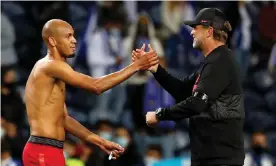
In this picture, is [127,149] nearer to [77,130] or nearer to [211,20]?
[77,130]

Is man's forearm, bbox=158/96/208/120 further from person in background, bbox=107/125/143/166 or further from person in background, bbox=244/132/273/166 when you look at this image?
person in background, bbox=244/132/273/166

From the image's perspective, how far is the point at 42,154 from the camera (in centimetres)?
651

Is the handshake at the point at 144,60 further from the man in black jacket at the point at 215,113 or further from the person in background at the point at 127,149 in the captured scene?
the person in background at the point at 127,149

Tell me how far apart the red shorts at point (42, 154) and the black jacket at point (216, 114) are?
954 mm

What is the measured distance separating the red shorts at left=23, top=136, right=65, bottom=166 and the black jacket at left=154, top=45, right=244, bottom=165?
0.95 m

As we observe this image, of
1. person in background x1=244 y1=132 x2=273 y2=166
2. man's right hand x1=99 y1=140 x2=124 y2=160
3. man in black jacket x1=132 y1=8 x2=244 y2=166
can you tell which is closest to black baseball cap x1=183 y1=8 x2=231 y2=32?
man in black jacket x1=132 y1=8 x2=244 y2=166

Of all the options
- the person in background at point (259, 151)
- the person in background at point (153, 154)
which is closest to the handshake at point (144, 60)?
the person in background at point (153, 154)

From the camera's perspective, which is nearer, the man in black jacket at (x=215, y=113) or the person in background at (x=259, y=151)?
the man in black jacket at (x=215, y=113)

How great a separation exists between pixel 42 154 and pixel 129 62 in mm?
5194

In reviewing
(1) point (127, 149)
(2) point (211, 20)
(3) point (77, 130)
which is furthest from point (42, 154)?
(1) point (127, 149)

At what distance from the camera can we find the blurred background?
11242 millimetres

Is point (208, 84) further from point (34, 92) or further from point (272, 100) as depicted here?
point (272, 100)

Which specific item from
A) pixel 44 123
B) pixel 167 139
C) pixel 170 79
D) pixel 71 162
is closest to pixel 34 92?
pixel 44 123

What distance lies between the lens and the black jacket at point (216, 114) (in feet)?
21.8
